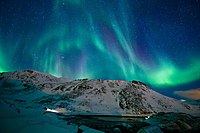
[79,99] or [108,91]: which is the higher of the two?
[108,91]

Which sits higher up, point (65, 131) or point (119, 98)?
point (119, 98)

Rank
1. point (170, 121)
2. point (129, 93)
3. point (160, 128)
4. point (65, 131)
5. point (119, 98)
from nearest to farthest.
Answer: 1. point (65, 131)
2. point (160, 128)
3. point (170, 121)
4. point (119, 98)
5. point (129, 93)

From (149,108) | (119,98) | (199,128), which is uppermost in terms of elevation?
(119,98)

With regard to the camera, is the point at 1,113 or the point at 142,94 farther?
the point at 142,94

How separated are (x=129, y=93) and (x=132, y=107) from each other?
3506cm

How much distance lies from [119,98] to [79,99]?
4215cm

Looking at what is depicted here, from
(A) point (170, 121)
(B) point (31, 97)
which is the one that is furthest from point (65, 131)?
(B) point (31, 97)

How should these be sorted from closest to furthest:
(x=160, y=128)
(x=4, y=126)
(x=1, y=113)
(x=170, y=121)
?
(x=4, y=126), (x=1, y=113), (x=160, y=128), (x=170, y=121)

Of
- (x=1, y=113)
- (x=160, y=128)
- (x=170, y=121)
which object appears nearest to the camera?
(x=1, y=113)

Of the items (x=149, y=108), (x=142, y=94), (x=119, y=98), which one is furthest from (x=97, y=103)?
(x=142, y=94)

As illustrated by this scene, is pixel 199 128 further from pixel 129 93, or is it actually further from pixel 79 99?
pixel 129 93

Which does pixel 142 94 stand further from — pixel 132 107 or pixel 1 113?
pixel 1 113

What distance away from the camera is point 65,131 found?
25.4 ft

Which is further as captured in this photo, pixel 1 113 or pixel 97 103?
→ pixel 97 103
